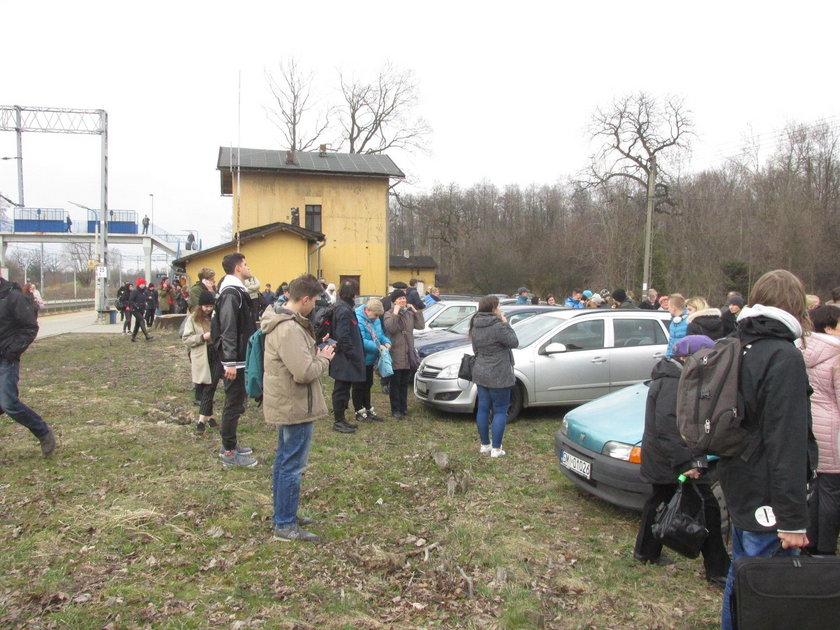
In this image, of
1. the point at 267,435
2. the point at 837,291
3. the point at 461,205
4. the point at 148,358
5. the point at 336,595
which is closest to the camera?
the point at 336,595

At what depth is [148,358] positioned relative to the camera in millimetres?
14234

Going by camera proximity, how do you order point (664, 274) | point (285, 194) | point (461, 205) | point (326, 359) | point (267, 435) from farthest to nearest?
1. point (461, 205)
2. point (664, 274)
3. point (285, 194)
4. point (267, 435)
5. point (326, 359)

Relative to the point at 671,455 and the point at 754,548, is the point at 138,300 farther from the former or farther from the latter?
the point at 754,548

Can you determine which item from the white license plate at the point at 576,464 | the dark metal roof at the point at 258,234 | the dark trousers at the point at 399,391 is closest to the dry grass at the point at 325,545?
the white license plate at the point at 576,464

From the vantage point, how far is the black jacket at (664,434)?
3.66 m

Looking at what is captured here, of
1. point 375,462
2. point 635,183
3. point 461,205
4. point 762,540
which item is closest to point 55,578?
point 375,462

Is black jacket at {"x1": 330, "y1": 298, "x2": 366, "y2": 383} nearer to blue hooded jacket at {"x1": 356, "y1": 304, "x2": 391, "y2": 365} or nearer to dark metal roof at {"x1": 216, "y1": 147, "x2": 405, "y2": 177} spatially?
blue hooded jacket at {"x1": 356, "y1": 304, "x2": 391, "y2": 365}

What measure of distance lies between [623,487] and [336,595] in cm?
243

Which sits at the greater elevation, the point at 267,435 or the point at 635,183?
the point at 635,183

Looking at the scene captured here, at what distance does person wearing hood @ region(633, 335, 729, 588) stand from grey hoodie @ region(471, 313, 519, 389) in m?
2.40

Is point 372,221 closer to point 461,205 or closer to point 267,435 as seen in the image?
point 267,435

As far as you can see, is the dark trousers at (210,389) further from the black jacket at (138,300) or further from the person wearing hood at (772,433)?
the black jacket at (138,300)

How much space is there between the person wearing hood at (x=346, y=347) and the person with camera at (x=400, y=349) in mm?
779

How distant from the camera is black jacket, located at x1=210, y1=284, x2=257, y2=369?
5590 millimetres
